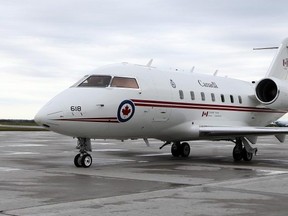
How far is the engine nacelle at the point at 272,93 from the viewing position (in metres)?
19.2

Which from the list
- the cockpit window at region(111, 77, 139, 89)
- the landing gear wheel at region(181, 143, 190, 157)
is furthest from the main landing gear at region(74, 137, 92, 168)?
the landing gear wheel at region(181, 143, 190, 157)

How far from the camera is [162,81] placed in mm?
16594

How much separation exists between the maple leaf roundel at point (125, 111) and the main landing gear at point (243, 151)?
16.3ft

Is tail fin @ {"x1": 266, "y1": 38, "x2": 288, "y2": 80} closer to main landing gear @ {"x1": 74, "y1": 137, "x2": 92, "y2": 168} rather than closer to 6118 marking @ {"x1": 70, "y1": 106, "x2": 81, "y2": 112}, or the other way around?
main landing gear @ {"x1": 74, "y1": 137, "x2": 92, "y2": 168}

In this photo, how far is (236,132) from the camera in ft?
54.6

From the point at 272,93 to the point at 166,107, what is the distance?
586cm

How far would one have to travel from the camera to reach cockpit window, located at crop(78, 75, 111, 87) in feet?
48.2

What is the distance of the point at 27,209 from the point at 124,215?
60.0 inches

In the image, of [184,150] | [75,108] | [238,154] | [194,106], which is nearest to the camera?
[75,108]

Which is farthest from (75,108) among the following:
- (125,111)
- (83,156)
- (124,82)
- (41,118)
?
(124,82)

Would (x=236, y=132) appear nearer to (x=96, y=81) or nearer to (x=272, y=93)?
(x=272, y=93)

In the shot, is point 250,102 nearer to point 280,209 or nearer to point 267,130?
point 267,130

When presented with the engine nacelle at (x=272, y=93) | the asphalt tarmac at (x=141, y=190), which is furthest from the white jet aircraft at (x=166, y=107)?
the asphalt tarmac at (x=141, y=190)

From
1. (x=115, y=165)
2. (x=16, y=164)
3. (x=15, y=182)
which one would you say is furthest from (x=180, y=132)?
(x=15, y=182)
